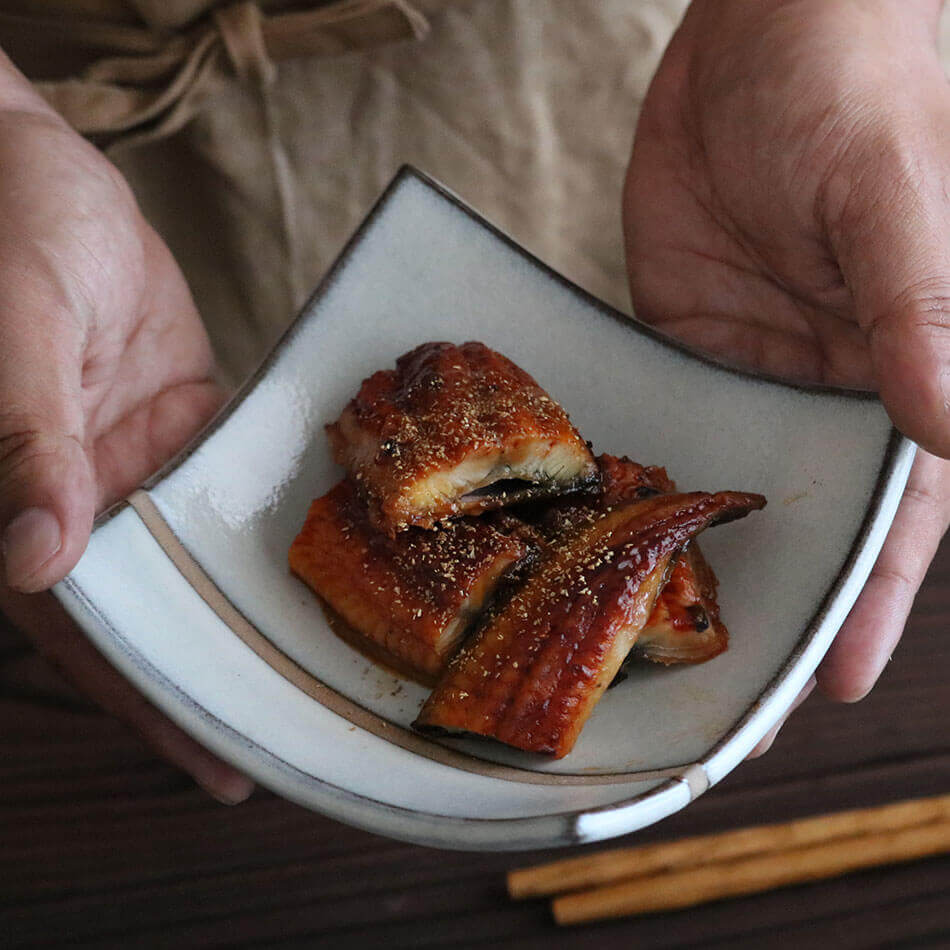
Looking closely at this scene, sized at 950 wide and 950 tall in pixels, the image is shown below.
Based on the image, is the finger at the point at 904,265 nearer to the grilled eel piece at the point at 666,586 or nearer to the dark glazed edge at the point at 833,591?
the dark glazed edge at the point at 833,591

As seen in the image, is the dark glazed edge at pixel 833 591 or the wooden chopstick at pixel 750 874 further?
the wooden chopstick at pixel 750 874

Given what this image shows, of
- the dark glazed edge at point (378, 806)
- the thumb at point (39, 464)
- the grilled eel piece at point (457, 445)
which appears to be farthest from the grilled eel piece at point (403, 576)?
the thumb at point (39, 464)

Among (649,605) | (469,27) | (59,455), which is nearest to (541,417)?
(649,605)

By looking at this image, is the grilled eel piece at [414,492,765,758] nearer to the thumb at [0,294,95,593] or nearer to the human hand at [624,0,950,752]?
the human hand at [624,0,950,752]

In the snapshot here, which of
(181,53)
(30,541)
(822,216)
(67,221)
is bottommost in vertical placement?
(30,541)

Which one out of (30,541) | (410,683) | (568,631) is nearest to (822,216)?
(568,631)

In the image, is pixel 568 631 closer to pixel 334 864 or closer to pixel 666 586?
pixel 666 586
